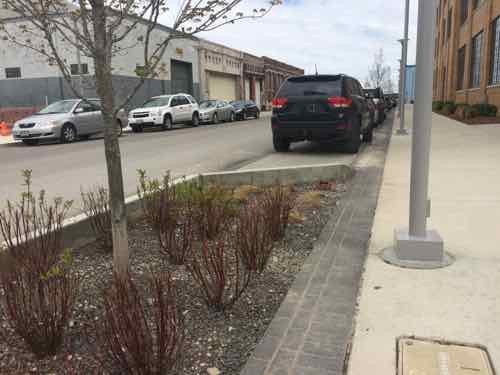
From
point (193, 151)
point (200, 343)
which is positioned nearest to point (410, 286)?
point (200, 343)

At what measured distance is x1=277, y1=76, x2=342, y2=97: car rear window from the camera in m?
10.4

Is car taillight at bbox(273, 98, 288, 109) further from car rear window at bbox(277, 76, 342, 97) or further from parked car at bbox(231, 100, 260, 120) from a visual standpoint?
parked car at bbox(231, 100, 260, 120)

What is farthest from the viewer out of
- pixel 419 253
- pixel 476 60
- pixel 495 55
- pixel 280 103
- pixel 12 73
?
pixel 12 73

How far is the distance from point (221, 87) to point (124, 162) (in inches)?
1446

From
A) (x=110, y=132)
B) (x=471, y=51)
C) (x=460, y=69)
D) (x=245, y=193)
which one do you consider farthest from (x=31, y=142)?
(x=460, y=69)

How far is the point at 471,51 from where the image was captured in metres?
27.9

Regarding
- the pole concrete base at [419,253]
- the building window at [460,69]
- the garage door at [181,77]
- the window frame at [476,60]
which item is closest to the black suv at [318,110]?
the pole concrete base at [419,253]

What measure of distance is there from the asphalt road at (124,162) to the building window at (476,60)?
1636 centimetres

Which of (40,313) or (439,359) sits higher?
(40,313)

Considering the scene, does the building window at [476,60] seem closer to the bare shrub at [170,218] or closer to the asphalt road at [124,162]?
the asphalt road at [124,162]

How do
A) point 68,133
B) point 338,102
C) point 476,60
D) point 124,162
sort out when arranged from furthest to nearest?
1. point 476,60
2. point 68,133
3. point 124,162
4. point 338,102

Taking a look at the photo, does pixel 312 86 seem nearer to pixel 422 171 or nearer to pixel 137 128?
pixel 422 171

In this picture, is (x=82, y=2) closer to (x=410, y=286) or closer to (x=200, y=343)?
(x=200, y=343)

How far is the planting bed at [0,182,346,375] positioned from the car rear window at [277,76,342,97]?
20.5 feet
